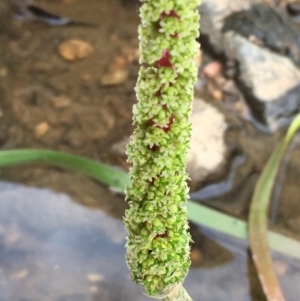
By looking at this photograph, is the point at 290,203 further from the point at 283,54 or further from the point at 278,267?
the point at 283,54

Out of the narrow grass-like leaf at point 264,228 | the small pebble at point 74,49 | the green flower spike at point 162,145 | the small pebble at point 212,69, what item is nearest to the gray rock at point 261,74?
the small pebble at point 212,69

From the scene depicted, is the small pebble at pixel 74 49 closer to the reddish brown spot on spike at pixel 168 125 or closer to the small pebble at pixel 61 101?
the small pebble at pixel 61 101

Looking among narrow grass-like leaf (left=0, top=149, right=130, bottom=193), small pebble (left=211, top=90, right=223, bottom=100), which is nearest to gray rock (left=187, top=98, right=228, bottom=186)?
small pebble (left=211, top=90, right=223, bottom=100)

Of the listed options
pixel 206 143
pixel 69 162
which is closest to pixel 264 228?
pixel 206 143

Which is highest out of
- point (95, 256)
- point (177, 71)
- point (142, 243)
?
point (177, 71)

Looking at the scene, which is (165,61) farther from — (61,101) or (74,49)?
(74,49)

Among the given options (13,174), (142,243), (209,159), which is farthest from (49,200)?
(142,243)
